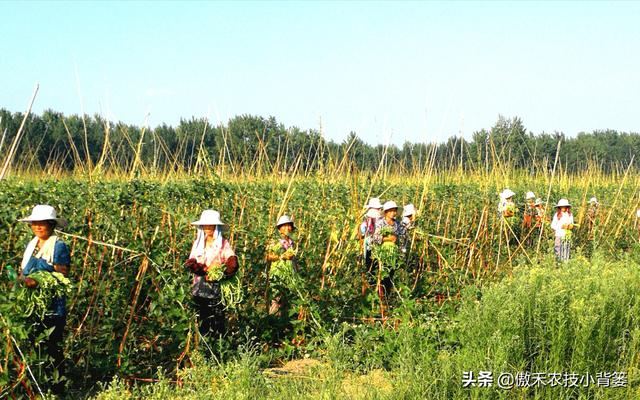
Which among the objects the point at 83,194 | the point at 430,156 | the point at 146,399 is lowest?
the point at 146,399

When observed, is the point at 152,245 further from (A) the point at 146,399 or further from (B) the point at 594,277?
(B) the point at 594,277

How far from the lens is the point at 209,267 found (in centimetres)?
514

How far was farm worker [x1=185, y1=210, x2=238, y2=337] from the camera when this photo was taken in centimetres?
514

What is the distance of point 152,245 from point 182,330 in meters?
0.70

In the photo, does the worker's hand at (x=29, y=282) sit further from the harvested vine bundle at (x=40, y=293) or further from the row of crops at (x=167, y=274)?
the row of crops at (x=167, y=274)

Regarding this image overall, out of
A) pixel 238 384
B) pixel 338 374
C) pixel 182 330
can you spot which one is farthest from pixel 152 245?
pixel 338 374

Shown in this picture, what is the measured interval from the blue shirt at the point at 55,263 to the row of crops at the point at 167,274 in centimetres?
14

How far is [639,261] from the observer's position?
8.01 m

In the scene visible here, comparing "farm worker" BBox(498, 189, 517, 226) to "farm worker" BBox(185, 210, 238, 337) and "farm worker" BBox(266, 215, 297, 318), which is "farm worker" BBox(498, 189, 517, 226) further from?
"farm worker" BBox(185, 210, 238, 337)

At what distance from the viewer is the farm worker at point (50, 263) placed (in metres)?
4.43

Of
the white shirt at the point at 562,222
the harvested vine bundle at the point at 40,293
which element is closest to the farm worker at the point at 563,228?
the white shirt at the point at 562,222

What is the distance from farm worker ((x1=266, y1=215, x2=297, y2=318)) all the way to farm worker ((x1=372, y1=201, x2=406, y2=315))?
3.67 ft

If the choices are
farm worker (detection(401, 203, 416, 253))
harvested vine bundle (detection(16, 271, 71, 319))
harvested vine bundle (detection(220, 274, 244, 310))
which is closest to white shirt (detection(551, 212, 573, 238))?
farm worker (detection(401, 203, 416, 253))

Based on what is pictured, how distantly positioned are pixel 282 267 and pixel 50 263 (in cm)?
207
